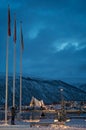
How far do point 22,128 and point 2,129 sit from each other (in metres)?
2.43

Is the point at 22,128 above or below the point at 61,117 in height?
below

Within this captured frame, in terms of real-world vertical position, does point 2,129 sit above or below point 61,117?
below

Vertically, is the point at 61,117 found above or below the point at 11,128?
above

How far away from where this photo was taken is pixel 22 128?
5734 centimetres

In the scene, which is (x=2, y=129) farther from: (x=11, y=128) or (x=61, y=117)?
(x=61, y=117)

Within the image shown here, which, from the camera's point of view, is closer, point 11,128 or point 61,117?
point 11,128

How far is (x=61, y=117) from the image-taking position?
354 feet

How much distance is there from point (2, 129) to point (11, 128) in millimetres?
1097

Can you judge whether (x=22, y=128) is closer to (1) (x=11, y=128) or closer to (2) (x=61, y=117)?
(1) (x=11, y=128)

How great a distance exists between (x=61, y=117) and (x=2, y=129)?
52394 millimetres

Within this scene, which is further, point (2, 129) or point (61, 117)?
point (61, 117)

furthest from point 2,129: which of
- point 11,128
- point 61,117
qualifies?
point 61,117

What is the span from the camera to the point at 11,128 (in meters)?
56.7

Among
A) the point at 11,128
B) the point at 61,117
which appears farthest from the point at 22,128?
the point at 61,117
